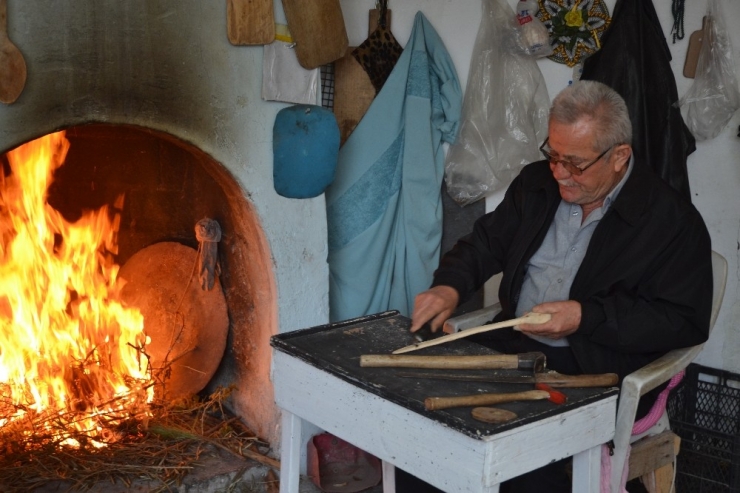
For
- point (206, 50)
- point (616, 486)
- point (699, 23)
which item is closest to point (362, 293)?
point (206, 50)

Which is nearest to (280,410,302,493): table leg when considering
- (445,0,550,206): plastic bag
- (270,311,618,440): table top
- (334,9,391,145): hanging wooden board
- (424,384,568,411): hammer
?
(270,311,618,440): table top

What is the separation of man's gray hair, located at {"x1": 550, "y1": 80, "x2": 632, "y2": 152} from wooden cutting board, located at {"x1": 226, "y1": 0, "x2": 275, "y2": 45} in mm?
1198

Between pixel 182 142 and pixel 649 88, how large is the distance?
7.76ft

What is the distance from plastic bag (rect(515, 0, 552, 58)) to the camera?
4.54 meters

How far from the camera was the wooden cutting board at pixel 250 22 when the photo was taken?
344 cm

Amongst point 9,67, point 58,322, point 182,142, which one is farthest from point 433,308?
point 58,322

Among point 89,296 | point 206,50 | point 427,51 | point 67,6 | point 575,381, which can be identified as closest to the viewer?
point 575,381

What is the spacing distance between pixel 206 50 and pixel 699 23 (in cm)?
253

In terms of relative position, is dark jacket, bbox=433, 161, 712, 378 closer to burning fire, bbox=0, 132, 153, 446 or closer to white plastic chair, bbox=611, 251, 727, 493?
white plastic chair, bbox=611, 251, 727, 493

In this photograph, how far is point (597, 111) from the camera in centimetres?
308

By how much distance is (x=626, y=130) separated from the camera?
3.13 metres

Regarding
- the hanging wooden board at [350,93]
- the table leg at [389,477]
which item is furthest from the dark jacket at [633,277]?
the hanging wooden board at [350,93]

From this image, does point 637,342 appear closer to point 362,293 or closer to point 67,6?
point 362,293

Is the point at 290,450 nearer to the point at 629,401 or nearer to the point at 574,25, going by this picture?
the point at 629,401
